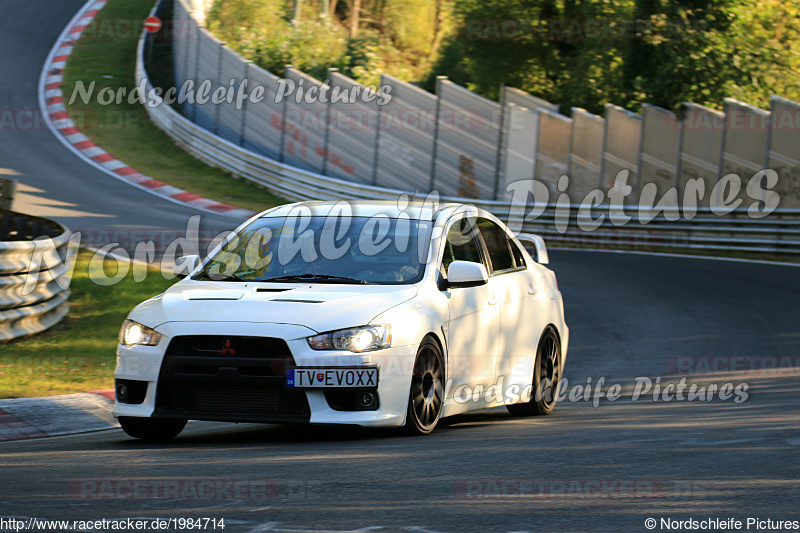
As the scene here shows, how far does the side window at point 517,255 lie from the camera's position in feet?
30.8

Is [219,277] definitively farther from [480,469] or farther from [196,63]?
[196,63]

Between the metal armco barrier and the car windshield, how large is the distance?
445 centimetres

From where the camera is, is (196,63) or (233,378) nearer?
(233,378)

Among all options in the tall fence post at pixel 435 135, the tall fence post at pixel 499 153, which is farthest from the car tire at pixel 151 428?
Answer: the tall fence post at pixel 435 135

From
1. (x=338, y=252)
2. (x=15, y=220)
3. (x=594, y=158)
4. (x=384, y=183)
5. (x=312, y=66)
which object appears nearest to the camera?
(x=338, y=252)

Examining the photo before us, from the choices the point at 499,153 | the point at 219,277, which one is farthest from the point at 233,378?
the point at 499,153

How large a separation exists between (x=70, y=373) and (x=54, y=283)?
2.35 m

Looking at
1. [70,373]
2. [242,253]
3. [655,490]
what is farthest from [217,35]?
[655,490]

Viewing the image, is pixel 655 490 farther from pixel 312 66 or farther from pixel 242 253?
pixel 312 66

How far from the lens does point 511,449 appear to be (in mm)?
6910

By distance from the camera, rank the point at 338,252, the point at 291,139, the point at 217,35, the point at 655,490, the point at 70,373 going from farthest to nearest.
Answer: the point at 217,35 < the point at 291,139 < the point at 70,373 < the point at 338,252 < the point at 655,490

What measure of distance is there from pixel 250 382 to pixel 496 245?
286 centimetres

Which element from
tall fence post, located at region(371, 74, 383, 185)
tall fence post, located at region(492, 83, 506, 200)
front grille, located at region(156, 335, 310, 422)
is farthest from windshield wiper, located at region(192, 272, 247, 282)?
tall fence post, located at region(371, 74, 383, 185)

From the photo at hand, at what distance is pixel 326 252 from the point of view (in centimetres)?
809
